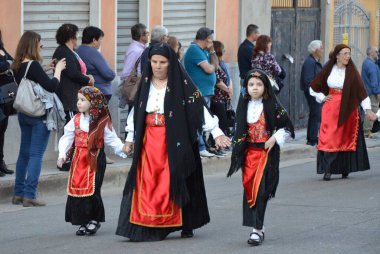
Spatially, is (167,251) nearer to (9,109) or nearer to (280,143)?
(280,143)

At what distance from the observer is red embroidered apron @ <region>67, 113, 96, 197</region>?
1051 cm

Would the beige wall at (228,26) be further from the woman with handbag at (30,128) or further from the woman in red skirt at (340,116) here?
the woman with handbag at (30,128)

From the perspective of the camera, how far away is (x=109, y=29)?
653 inches

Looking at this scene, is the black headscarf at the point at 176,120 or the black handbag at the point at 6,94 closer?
the black headscarf at the point at 176,120

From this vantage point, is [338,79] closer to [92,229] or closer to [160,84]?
[160,84]

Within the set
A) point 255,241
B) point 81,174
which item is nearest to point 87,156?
point 81,174

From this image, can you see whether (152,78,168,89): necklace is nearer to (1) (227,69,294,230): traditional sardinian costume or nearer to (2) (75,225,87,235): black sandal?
(1) (227,69,294,230): traditional sardinian costume

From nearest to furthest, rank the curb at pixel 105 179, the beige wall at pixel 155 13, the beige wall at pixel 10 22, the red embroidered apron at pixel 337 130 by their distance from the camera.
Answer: the curb at pixel 105 179, the beige wall at pixel 10 22, the red embroidered apron at pixel 337 130, the beige wall at pixel 155 13

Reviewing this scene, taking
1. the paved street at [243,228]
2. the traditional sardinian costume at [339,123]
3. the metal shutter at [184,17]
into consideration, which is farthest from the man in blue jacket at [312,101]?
the paved street at [243,228]

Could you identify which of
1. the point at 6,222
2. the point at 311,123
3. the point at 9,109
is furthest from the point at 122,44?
the point at 6,222

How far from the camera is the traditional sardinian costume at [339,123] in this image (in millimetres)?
14828

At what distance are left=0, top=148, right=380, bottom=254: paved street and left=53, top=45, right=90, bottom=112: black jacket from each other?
1189 mm

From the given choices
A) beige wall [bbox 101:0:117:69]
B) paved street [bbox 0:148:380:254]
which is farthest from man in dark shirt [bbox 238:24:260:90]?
paved street [bbox 0:148:380:254]

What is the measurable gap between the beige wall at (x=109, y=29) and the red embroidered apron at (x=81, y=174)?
5.95m
